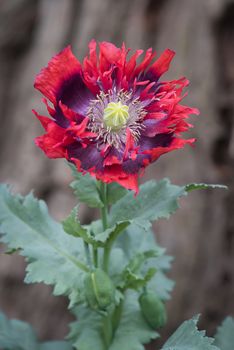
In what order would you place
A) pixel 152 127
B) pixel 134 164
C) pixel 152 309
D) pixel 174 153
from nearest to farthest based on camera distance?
pixel 134 164
pixel 152 127
pixel 152 309
pixel 174 153

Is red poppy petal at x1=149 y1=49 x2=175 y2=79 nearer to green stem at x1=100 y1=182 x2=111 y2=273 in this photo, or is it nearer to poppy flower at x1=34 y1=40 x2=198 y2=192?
poppy flower at x1=34 y1=40 x2=198 y2=192

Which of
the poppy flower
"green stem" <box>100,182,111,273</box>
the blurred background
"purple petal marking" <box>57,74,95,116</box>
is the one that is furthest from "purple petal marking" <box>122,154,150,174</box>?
the blurred background

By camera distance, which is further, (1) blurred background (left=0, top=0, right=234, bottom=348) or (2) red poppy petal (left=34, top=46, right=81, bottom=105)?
(1) blurred background (left=0, top=0, right=234, bottom=348)

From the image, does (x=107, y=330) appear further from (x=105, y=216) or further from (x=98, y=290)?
(x=105, y=216)

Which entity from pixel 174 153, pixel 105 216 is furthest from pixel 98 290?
pixel 174 153

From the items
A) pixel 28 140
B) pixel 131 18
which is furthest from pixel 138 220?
pixel 131 18
